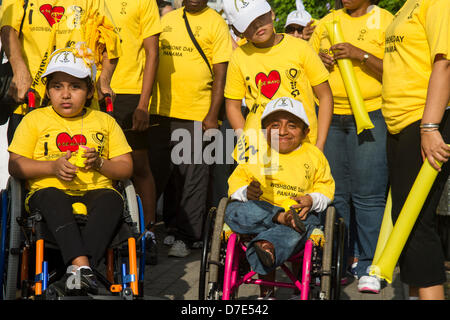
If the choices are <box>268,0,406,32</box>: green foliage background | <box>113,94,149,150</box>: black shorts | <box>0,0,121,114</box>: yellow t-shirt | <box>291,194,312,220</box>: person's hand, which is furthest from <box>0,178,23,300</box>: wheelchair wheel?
<box>268,0,406,32</box>: green foliage background

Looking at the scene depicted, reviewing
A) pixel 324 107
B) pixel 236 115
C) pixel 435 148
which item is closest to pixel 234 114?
pixel 236 115

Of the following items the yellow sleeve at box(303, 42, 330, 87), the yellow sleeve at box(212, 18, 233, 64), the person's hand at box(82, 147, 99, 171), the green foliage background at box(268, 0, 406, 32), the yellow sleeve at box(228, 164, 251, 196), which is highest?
the green foliage background at box(268, 0, 406, 32)

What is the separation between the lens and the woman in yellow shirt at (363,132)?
564cm

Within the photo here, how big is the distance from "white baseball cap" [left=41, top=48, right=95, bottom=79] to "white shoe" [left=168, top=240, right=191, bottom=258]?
7.27 ft

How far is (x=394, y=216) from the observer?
174 inches

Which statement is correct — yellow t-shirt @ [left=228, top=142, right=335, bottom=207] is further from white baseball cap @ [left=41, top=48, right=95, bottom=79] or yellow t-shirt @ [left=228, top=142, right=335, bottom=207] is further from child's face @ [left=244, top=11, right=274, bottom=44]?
white baseball cap @ [left=41, top=48, right=95, bottom=79]

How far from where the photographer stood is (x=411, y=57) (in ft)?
13.7

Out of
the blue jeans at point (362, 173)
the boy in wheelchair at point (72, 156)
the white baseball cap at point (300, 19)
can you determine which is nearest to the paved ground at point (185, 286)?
the blue jeans at point (362, 173)

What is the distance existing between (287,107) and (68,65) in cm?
145

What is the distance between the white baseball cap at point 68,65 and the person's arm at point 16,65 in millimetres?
566

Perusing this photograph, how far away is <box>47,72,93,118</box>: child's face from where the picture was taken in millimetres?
4848

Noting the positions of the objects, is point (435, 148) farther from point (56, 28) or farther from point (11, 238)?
point (56, 28)

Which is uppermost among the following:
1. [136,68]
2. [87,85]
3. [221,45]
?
[221,45]

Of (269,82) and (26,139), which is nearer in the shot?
(26,139)
